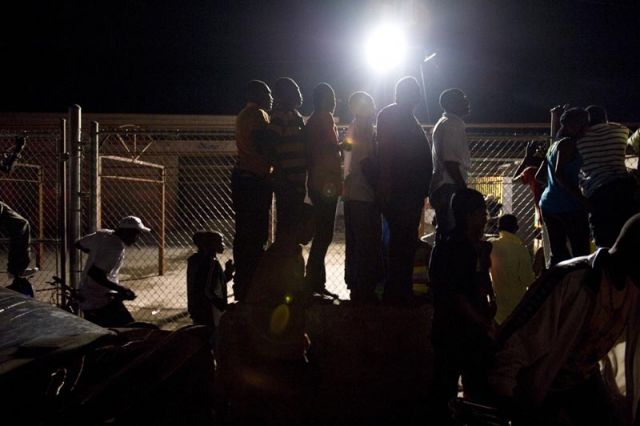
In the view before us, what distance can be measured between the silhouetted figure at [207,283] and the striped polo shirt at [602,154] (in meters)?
3.30

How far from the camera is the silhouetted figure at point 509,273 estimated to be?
5.04 meters

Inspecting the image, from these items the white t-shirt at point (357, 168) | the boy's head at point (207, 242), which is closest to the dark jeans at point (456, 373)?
the white t-shirt at point (357, 168)

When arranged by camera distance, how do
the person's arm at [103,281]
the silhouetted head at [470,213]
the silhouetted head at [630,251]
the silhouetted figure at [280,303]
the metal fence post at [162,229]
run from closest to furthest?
1. the silhouetted head at [630,251]
2. the silhouetted head at [470,213]
3. the silhouetted figure at [280,303]
4. the person's arm at [103,281]
5. the metal fence post at [162,229]

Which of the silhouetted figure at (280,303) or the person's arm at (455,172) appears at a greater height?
the person's arm at (455,172)

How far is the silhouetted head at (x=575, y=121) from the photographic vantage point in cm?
470

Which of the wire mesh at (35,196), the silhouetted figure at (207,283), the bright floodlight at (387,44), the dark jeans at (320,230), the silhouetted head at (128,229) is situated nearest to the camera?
the dark jeans at (320,230)

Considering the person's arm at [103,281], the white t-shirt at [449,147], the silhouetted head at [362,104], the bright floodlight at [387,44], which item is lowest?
the person's arm at [103,281]

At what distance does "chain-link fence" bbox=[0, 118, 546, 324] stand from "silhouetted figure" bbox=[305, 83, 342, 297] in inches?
56.6

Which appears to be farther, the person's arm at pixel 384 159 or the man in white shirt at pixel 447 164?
the man in white shirt at pixel 447 164

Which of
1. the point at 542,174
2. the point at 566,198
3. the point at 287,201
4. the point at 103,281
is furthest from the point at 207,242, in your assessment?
the point at 542,174

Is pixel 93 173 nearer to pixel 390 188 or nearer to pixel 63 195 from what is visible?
pixel 63 195

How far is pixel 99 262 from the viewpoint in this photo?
5.35 m

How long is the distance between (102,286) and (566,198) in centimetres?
451

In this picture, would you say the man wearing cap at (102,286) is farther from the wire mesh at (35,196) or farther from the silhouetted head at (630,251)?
the wire mesh at (35,196)
